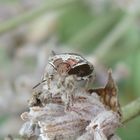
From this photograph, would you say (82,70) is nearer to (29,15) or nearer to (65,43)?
(29,15)

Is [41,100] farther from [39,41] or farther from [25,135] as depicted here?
[39,41]

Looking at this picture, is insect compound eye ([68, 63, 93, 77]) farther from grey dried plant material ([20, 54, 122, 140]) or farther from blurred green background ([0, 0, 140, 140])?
blurred green background ([0, 0, 140, 140])

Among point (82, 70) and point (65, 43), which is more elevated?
point (65, 43)

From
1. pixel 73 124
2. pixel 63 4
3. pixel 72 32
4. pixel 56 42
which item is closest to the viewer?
pixel 73 124

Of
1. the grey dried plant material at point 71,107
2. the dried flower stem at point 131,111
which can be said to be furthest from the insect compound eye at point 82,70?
the dried flower stem at point 131,111

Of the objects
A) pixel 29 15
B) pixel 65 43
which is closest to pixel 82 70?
pixel 29 15

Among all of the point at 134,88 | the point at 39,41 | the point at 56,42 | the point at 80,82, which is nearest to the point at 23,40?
the point at 39,41

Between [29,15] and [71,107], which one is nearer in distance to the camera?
[71,107]
